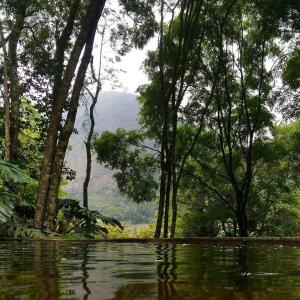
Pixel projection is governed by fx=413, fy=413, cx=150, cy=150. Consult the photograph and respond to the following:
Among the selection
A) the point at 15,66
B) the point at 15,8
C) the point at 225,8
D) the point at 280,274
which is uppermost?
the point at 225,8

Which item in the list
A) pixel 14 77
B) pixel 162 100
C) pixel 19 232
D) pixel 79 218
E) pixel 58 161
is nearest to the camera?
pixel 19 232

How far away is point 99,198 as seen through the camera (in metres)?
160

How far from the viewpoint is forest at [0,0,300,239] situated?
11.6 m

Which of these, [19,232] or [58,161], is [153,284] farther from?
[58,161]

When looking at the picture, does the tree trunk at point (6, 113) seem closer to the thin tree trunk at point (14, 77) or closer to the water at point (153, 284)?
the thin tree trunk at point (14, 77)

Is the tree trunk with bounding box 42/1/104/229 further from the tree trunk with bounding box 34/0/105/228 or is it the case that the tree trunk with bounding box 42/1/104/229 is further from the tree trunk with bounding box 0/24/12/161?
the tree trunk with bounding box 0/24/12/161

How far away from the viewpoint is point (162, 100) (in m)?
16.1

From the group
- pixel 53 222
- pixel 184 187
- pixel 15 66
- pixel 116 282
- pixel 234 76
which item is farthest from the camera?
pixel 184 187

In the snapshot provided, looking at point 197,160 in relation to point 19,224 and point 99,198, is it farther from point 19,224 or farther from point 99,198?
Answer: point 99,198

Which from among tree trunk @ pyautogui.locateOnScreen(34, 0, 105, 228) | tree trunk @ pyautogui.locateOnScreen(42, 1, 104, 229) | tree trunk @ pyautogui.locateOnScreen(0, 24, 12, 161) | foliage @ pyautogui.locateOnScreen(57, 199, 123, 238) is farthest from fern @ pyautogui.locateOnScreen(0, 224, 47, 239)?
tree trunk @ pyautogui.locateOnScreen(0, 24, 12, 161)

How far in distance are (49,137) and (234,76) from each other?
9371 millimetres

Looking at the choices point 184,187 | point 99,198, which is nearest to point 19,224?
point 184,187

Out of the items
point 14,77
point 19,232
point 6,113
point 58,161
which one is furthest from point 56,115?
point 14,77

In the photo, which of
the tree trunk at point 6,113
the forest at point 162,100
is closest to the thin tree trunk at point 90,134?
→ the forest at point 162,100
